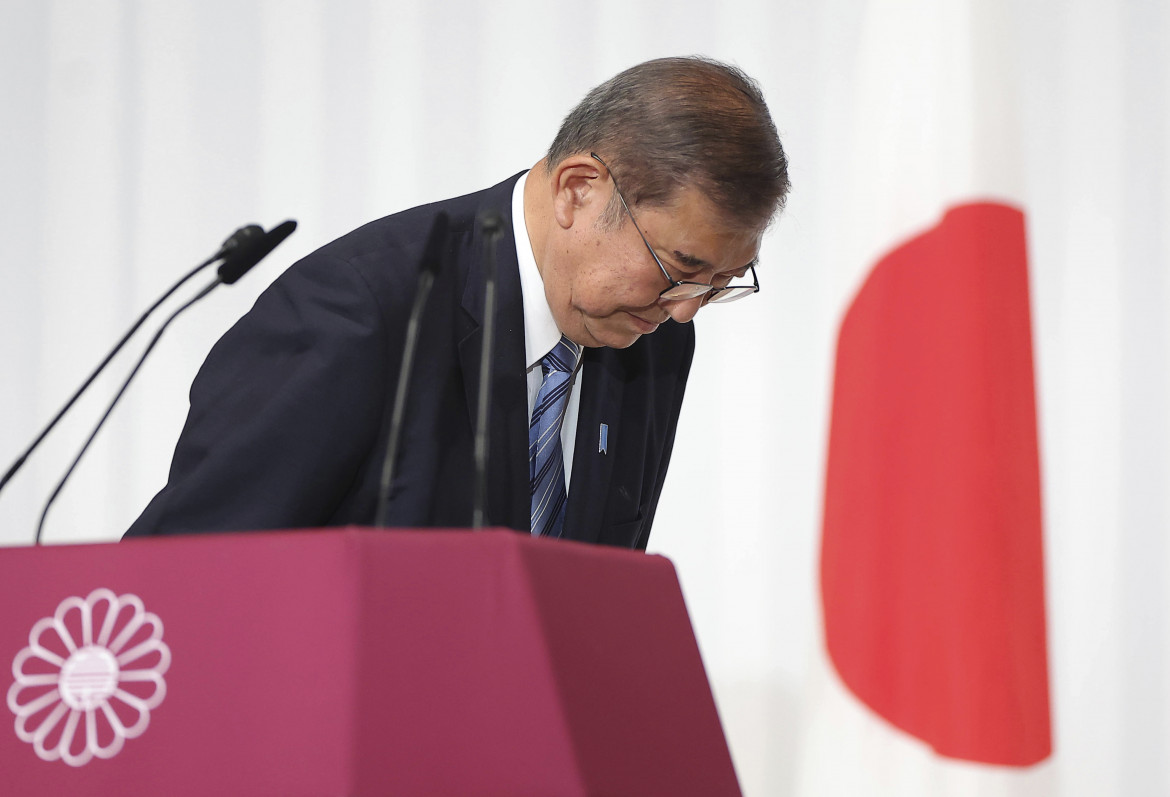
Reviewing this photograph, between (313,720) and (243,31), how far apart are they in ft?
7.03

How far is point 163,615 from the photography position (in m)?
0.64

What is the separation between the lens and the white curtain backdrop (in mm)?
2014

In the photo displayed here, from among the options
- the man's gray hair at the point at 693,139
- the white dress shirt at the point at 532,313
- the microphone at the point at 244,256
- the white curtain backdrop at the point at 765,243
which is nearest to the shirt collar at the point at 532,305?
the white dress shirt at the point at 532,313

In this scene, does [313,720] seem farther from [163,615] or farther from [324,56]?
[324,56]

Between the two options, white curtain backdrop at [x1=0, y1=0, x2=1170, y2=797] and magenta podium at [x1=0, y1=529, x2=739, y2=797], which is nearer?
magenta podium at [x1=0, y1=529, x2=739, y2=797]

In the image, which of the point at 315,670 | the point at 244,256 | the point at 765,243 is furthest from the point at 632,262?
the point at 765,243

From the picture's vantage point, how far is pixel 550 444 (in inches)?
53.7

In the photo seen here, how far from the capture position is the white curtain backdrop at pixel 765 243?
2014 mm

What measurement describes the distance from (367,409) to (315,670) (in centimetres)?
57

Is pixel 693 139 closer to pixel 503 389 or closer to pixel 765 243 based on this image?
pixel 503 389

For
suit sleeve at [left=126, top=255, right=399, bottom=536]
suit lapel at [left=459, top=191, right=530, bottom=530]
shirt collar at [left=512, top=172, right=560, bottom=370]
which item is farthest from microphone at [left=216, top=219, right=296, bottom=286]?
shirt collar at [left=512, top=172, right=560, bottom=370]

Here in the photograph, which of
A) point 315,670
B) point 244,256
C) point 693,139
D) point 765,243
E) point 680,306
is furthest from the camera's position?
point 765,243

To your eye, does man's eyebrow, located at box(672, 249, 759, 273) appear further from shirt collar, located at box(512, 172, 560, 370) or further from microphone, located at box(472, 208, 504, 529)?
microphone, located at box(472, 208, 504, 529)

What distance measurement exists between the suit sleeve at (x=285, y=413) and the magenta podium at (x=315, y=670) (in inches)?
15.3
